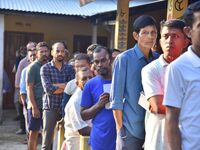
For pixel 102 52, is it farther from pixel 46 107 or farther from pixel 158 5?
pixel 158 5

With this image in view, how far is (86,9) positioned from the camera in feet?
37.3

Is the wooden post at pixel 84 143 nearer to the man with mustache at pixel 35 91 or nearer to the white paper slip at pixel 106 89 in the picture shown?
the white paper slip at pixel 106 89

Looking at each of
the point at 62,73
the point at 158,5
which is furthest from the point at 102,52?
the point at 158,5

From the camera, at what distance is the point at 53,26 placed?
12.0m

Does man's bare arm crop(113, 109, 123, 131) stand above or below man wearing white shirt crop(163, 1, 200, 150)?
below

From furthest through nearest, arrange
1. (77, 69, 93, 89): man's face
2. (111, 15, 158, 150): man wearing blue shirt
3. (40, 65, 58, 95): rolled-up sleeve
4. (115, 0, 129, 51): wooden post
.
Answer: (115, 0, 129, 51): wooden post < (40, 65, 58, 95): rolled-up sleeve < (77, 69, 93, 89): man's face < (111, 15, 158, 150): man wearing blue shirt

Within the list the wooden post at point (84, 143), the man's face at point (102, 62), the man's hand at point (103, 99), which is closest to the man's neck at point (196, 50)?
the man's hand at point (103, 99)

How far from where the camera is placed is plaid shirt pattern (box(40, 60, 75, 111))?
220 inches

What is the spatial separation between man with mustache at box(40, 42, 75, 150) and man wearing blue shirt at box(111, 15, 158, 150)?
2.63 metres

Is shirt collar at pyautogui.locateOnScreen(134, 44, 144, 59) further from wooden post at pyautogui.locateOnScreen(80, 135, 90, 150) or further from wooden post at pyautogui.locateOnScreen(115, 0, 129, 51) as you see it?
wooden post at pyautogui.locateOnScreen(115, 0, 129, 51)

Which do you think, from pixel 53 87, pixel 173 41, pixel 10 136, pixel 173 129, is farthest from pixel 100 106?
pixel 10 136

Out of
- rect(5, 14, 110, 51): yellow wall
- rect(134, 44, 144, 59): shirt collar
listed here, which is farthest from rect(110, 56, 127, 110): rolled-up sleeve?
rect(5, 14, 110, 51): yellow wall

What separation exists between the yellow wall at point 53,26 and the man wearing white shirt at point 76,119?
7.46 metres

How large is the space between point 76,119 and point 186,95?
214cm
